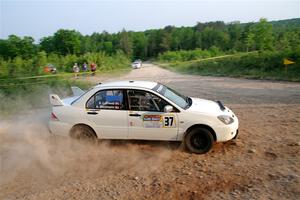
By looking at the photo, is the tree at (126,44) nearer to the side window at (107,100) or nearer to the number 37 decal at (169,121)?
the side window at (107,100)

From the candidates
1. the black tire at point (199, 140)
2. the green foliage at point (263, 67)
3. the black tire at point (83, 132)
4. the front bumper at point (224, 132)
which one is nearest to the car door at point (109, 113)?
the black tire at point (83, 132)

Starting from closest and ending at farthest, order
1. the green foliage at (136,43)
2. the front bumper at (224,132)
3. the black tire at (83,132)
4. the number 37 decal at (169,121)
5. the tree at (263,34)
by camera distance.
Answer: the front bumper at (224,132), the number 37 decal at (169,121), the black tire at (83,132), the tree at (263,34), the green foliage at (136,43)

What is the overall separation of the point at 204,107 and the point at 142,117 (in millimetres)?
1423

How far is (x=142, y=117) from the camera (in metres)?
6.32

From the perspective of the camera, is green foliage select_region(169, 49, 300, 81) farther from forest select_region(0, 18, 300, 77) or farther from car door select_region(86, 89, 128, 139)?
car door select_region(86, 89, 128, 139)

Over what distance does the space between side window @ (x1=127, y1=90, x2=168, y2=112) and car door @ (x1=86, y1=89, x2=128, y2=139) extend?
19 cm

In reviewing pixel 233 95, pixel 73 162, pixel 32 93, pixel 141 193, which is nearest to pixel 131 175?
pixel 141 193

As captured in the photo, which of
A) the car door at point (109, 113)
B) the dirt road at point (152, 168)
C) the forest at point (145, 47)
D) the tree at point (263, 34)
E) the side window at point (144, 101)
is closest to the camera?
the dirt road at point (152, 168)

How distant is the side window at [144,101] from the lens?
6340mm

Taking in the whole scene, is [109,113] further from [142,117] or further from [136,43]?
[136,43]

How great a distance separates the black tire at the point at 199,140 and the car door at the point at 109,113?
1.40m

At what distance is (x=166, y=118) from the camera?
6.23 metres

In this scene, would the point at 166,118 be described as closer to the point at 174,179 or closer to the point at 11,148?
the point at 174,179

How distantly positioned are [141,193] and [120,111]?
2.23m
